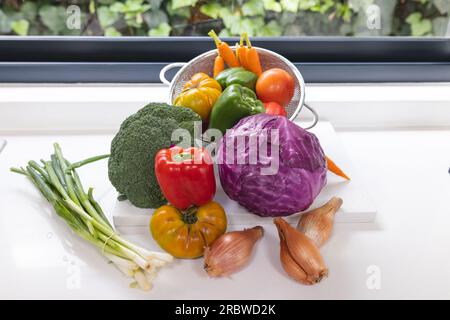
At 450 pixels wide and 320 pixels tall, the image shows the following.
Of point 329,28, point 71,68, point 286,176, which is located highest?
point 329,28

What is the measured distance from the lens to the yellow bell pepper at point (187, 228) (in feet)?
2.66

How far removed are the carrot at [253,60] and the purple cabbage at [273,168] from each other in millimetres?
281

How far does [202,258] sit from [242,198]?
0.13 meters

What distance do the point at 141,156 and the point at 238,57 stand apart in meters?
0.41

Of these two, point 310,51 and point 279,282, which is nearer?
point 279,282

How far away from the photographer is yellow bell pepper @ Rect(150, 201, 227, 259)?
81cm

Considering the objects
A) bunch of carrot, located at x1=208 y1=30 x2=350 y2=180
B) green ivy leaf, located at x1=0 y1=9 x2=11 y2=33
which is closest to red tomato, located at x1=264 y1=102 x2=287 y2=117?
bunch of carrot, located at x1=208 y1=30 x2=350 y2=180

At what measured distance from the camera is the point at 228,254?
0.79m

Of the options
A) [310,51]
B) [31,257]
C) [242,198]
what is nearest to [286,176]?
[242,198]

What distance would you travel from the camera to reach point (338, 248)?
876 millimetres

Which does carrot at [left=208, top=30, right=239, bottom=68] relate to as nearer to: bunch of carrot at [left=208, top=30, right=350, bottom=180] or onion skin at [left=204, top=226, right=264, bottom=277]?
bunch of carrot at [left=208, top=30, right=350, bottom=180]

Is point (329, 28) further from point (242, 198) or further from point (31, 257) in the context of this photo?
point (31, 257)

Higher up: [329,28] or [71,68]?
[329,28]

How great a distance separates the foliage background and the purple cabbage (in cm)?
63
